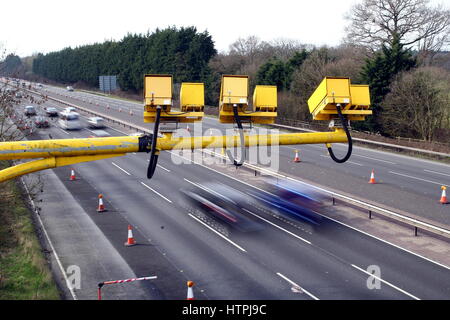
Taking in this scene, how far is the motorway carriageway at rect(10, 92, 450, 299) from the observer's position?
456 inches

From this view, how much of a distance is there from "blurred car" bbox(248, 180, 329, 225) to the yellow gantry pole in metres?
10.4

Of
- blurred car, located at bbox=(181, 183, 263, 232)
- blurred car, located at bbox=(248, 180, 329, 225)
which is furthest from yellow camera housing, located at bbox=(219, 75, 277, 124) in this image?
blurred car, located at bbox=(248, 180, 329, 225)

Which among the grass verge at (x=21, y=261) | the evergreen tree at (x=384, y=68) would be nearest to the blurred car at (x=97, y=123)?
the evergreen tree at (x=384, y=68)

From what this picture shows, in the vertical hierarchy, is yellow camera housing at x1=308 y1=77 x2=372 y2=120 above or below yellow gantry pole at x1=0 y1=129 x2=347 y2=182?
above

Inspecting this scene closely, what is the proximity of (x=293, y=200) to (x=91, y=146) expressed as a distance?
14.7 m

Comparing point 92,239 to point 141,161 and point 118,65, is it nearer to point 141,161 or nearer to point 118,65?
point 141,161

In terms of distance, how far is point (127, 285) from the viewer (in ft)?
39.7

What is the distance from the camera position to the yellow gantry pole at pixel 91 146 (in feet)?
20.3

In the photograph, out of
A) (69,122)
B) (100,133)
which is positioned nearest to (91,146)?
(100,133)

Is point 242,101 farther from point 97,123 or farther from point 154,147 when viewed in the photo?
point 97,123

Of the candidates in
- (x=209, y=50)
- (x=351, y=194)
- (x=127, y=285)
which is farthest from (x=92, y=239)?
(x=209, y=50)

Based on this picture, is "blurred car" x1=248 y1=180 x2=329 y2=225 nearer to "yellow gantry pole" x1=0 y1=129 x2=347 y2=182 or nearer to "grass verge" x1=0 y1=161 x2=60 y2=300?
"grass verge" x1=0 y1=161 x2=60 y2=300

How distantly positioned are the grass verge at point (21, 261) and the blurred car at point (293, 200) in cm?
946

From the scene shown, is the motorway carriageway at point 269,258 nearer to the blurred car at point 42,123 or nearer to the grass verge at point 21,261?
the grass verge at point 21,261
